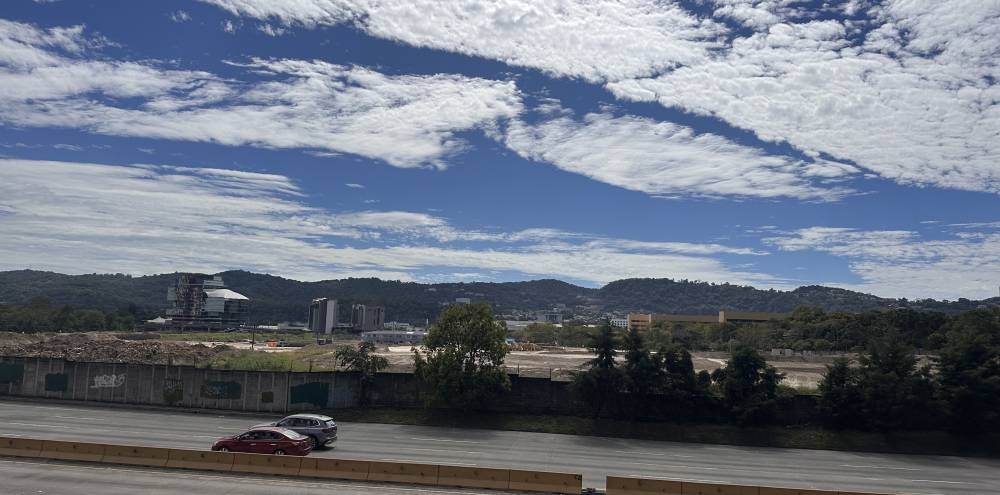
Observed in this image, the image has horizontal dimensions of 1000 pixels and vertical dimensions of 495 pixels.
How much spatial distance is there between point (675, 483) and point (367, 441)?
19.8m

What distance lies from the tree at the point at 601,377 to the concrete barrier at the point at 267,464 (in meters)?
23.7

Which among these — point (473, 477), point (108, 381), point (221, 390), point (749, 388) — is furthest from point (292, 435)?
point (749, 388)

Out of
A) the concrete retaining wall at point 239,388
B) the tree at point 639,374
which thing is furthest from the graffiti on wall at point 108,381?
the tree at point 639,374

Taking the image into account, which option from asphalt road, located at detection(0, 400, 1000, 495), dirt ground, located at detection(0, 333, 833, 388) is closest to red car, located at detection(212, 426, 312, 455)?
asphalt road, located at detection(0, 400, 1000, 495)

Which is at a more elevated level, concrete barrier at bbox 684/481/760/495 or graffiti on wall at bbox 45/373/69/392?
concrete barrier at bbox 684/481/760/495

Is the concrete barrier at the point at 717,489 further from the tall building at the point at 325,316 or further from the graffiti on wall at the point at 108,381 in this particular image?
the tall building at the point at 325,316

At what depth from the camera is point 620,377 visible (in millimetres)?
45312

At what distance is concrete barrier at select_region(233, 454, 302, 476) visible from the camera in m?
26.0

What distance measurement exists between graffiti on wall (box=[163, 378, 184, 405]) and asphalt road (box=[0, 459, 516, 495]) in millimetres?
22212

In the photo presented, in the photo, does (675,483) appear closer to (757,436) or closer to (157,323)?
(757,436)

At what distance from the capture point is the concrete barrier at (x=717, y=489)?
23734 mm

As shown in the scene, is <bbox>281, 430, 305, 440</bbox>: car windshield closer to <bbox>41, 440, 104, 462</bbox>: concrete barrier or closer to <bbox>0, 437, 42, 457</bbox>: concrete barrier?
<bbox>41, 440, 104, 462</bbox>: concrete barrier

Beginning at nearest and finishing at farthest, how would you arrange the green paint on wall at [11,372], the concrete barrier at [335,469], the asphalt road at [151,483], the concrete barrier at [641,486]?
1. the asphalt road at [151,483]
2. the concrete barrier at [641,486]
3. the concrete barrier at [335,469]
4. the green paint on wall at [11,372]

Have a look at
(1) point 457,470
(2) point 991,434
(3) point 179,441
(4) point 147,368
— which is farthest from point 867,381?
(4) point 147,368
